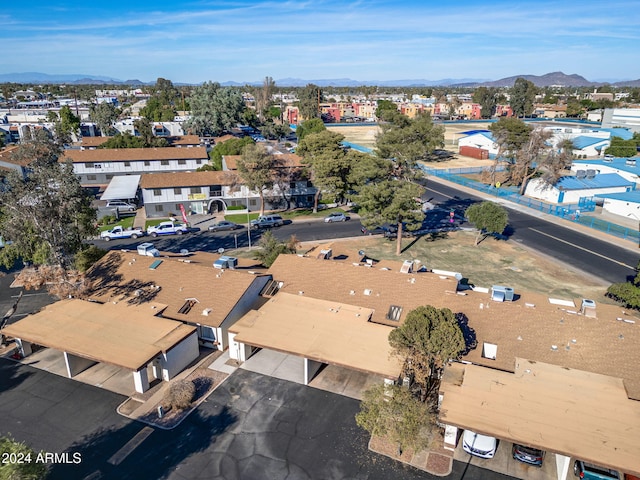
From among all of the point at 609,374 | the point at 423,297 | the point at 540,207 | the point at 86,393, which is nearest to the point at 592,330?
the point at 609,374

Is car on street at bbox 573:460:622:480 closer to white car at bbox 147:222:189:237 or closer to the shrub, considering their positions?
the shrub

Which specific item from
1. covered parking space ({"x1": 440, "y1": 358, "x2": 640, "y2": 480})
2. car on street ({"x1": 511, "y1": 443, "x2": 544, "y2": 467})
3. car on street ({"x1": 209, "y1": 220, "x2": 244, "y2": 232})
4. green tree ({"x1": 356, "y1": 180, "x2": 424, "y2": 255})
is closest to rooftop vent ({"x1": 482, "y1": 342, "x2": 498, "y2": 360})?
covered parking space ({"x1": 440, "y1": 358, "x2": 640, "y2": 480})

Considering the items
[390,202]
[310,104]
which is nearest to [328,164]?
[390,202]

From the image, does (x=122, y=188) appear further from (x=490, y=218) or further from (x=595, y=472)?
(x=595, y=472)

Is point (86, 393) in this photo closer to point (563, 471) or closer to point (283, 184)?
point (563, 471)

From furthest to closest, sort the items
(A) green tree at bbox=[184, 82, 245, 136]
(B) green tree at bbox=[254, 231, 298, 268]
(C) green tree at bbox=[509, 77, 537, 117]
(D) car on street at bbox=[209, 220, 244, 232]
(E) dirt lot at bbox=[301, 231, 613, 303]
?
(C) green tree at bbox=[509, 77, 537, 117]
(A) green tree at bbox=[184, 82, 245, 136]
(D) car on street at bbox=[209, 220, 244, 232]
(E) dirt lot at bbox=[301, 231, 613, 303]
(B) green tree at bbox=[254, 231, 298, 268]

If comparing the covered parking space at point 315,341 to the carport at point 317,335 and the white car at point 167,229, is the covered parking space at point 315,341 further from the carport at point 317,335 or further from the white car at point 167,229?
the white car at point 167,229
